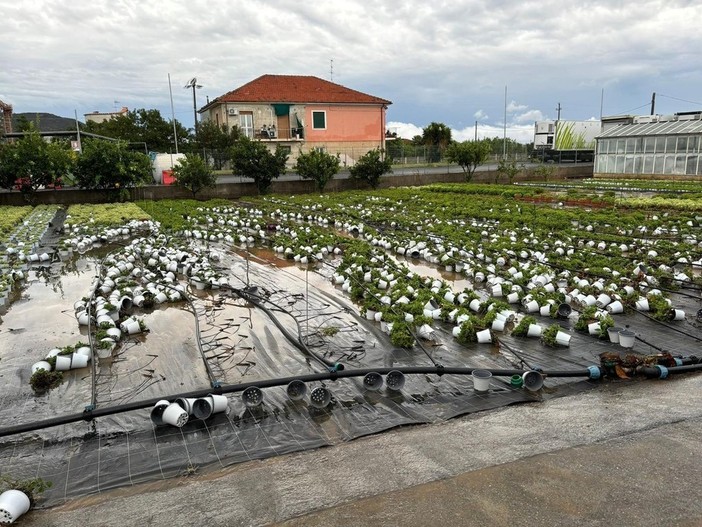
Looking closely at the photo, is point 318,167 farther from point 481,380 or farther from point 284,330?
point 481,380

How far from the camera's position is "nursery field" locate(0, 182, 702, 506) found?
479cm

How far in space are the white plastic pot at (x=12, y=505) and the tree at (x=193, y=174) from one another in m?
22.0

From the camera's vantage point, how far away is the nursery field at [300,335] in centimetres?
479

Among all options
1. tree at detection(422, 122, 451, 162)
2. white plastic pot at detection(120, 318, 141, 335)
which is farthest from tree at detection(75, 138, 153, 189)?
tree at detection(422, 122, 451, 162)

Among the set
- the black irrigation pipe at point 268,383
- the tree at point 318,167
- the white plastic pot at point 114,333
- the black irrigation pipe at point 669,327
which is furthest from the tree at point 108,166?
the black irrigation pipe at point 669,327

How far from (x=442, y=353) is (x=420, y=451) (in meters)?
2.34

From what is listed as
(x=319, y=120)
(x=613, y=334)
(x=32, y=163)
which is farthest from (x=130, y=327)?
(x=319, y=120)

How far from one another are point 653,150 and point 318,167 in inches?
790

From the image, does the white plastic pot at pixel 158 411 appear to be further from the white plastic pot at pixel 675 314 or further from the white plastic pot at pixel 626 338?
the white plastic pot at pixel 675 314

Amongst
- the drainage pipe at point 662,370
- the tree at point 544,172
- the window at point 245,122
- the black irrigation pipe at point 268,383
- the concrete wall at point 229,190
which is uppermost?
the window at point 245,122

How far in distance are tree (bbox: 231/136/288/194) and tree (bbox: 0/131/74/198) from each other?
298 inches

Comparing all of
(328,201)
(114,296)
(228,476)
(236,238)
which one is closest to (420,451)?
(228,476)

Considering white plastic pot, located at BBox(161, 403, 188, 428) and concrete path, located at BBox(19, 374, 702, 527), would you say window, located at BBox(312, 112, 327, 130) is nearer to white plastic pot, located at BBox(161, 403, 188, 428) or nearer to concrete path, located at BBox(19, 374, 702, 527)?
white plastic pot, located at BBox(161, 403, 188, 428)

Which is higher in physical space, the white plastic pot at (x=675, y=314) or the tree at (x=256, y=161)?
the tree at (x=256, y=161)
